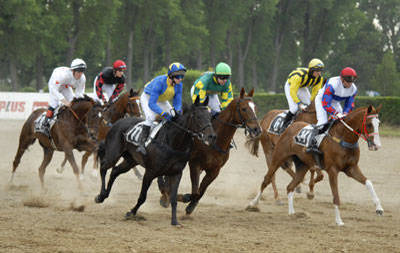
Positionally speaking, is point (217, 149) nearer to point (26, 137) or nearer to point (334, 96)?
point (334, 96)

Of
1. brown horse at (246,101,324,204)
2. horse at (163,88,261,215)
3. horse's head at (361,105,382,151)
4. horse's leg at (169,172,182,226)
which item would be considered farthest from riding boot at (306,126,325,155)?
horse's leg at (169,172,182,226)

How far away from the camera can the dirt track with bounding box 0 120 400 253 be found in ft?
22.7

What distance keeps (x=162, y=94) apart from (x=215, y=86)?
3.33 feet

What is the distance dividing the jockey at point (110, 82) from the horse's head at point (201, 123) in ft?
16.2

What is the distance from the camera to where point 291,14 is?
64.0 m

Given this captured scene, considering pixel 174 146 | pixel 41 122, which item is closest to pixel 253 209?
pixel 174 146

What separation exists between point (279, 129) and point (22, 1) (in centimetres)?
3504

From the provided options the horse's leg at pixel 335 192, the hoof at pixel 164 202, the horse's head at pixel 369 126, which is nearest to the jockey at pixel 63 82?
the hoof at pixel 164 202

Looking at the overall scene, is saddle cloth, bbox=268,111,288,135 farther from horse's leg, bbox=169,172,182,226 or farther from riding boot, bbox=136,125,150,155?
horse's leg, bbox=169,172,182,226

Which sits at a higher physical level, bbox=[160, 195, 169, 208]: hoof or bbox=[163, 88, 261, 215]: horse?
bbox=[163, 88, 261, 215]: horse

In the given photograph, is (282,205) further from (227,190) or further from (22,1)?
(22,1)

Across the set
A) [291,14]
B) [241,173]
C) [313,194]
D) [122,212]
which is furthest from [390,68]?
[122,212]

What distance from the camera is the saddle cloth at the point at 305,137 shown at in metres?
9.16

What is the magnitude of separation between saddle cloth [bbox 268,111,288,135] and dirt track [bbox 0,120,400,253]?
1207 millimetres
